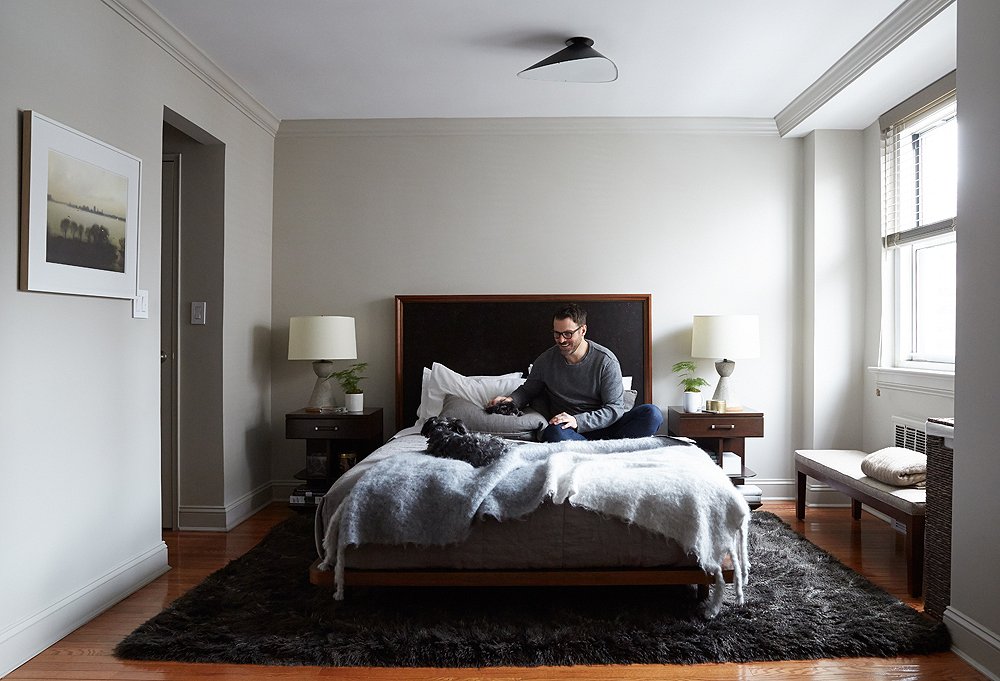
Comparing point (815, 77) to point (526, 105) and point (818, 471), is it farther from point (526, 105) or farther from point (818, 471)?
point (818, 471)

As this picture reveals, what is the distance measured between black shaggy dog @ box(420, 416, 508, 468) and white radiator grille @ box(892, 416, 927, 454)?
243 cm

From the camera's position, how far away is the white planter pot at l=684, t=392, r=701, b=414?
4.54 metres

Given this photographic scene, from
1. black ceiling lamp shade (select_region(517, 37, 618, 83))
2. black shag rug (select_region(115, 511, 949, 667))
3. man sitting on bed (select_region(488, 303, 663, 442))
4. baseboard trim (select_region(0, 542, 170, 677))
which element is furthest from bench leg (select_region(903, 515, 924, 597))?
baseboard trim (select_region(0, 542, 170, 677))

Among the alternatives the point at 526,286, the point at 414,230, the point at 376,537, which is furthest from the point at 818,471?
the point at 414,230

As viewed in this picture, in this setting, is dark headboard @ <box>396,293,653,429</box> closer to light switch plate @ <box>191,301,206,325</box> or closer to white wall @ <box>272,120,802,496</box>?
white wall @ <box>272,120,802,496</box>

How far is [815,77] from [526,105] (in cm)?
172

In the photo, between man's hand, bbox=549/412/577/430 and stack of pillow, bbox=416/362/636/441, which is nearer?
man's hand, bbox=549/412/577/430

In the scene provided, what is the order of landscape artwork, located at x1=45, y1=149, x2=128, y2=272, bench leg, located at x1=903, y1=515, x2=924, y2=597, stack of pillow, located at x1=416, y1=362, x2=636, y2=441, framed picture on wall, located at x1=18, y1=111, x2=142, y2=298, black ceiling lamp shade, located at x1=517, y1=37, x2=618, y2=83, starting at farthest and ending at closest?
stack of pillow, located at x1=416, y1=362, x2=636, y2=441 < black ceiling lamp shade, located at x1=517, y1=37, x2=618, y2=83 < bench leg, located at x1=903, y1=515, x2=924, y2=597 < landscape artwork, located at x1=45, y1=149, x2=128, y2=272 < framed picture on wall, located at x1=18, y1=111, x2=142, y2=298

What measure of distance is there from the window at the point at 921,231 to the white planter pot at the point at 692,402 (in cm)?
120

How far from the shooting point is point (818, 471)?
4070mm

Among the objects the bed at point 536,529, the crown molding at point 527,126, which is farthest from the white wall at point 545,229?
the bed at point 536,529

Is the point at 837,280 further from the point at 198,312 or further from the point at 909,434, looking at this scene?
the point at 198,312

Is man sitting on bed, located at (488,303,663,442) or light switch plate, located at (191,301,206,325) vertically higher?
light switch plate, located at (191,301,206,325)

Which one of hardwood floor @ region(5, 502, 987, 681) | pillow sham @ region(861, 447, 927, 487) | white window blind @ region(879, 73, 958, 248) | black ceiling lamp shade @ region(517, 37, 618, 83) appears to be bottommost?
hardwood floor @ region(5, 502, 987, 681)
